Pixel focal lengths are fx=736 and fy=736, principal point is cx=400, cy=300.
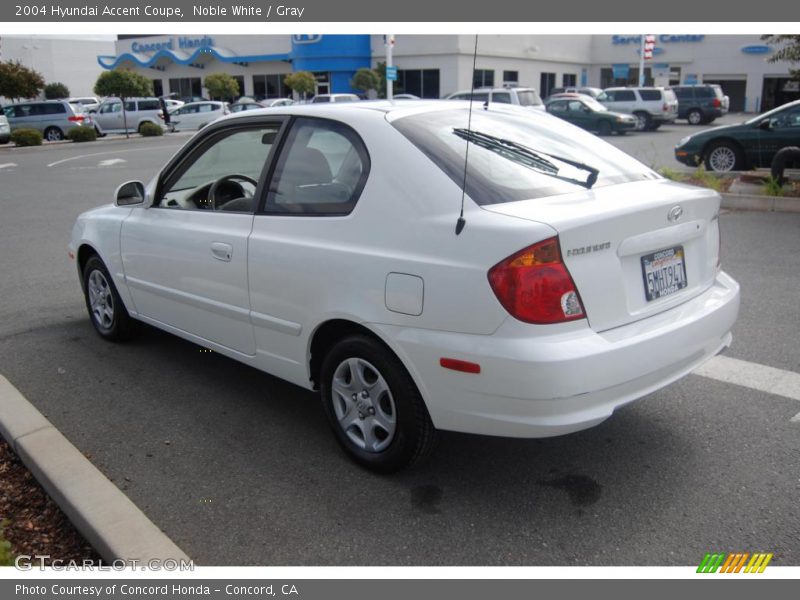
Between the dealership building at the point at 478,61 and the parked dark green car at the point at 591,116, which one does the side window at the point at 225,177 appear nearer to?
the parked dark green car at the point at 591,116

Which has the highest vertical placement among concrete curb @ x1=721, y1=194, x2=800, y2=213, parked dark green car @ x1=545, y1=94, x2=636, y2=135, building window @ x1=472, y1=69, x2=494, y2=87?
building window @ x1=472, y1=69, x2=494, y2=87

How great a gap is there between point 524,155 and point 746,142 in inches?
463

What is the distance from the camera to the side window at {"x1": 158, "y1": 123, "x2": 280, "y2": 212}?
4262mm

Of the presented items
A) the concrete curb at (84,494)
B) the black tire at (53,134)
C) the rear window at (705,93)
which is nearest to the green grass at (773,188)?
the concrete curb at (84,494)

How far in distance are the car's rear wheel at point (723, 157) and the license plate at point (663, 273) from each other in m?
11.8

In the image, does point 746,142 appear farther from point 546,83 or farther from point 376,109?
point 546,83

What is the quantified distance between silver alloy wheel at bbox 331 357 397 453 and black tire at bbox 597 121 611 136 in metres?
27.0

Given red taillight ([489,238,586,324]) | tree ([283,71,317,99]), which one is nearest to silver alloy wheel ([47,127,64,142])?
tree ([283,71,317,99])

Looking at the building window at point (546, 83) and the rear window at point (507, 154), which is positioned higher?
the building window at point (546, 83)

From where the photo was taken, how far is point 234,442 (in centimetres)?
398

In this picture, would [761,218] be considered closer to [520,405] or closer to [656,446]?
[656,446]

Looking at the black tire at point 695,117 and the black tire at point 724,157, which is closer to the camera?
the black tire at point 724,157

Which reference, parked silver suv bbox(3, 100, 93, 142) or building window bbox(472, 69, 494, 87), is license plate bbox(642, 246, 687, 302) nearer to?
parked silver suv bbox(3, 100, 93, 142)

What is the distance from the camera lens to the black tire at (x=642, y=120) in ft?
103
